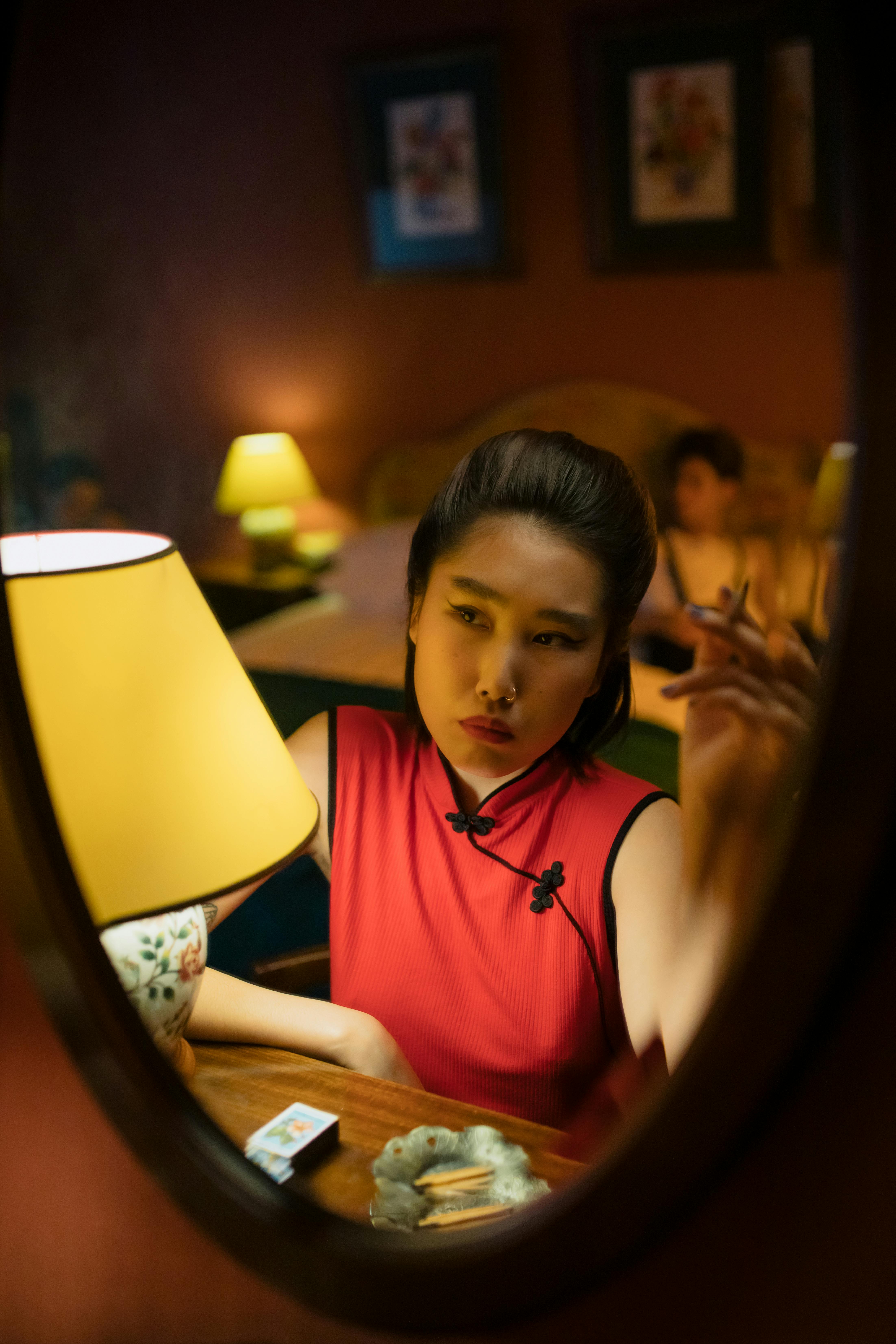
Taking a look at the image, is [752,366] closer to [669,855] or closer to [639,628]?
[639,628]

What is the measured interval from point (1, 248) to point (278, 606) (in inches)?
14.4

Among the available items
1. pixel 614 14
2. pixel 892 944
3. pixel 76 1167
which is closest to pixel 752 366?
pixel 614 14

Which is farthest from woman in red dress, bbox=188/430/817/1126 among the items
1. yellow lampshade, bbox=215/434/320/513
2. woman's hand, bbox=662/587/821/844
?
yellow lampshade, bbox=215/434/320/513

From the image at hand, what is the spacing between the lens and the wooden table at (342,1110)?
656mm

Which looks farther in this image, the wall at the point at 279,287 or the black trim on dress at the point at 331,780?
the black trim on dress at the point at 331,780

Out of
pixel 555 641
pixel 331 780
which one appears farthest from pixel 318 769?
pixel 555 641

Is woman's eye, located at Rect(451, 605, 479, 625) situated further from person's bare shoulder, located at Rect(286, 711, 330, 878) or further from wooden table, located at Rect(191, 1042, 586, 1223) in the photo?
wooden table, located at Rect(191, 1042, 586, 1223)

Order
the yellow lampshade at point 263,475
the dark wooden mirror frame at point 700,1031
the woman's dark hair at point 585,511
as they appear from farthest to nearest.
Answer: 1. the yellow lampshade at point 263,475
2. the woman's dark hair at point 585,511
3. the dark wooden mirror frame at point 700,1031

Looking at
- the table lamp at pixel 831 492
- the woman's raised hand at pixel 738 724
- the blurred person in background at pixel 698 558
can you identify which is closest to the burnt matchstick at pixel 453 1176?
the woman's raised hand at pixel 738 724

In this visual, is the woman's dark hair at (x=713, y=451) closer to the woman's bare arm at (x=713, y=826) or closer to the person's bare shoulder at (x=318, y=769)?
the woman's bare arm at (x=713, y=826)

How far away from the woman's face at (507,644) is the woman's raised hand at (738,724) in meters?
0.07

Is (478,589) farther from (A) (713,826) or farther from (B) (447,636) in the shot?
(A) (713,826)

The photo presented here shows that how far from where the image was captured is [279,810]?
727 millimetres

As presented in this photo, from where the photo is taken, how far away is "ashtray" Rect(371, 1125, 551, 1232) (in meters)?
0.65
